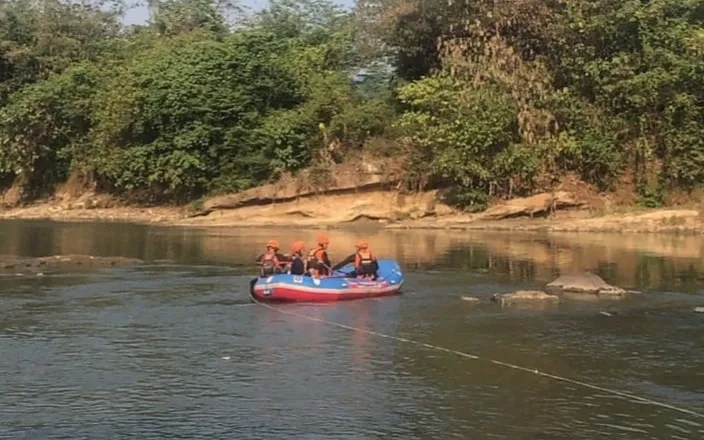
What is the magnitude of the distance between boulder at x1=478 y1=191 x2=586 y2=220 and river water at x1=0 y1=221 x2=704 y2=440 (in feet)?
49.6

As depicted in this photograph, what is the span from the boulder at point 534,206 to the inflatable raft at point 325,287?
21739 millimetres

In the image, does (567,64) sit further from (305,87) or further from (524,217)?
(305,87)

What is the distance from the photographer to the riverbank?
45.3 m

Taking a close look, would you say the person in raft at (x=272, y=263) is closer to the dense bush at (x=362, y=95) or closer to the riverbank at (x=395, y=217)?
the riverbank at (x=395, y=217)

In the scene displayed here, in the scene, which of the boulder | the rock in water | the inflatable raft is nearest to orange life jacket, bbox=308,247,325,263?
the inflatable raft

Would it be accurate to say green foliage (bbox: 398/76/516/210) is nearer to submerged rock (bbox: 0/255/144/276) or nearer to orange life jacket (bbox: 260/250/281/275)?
submerged rock (bbox: 0/255/144/276)

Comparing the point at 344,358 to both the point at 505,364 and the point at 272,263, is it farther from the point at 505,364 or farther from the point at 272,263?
the point at 272,263

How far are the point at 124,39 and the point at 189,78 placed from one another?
13.6 metres

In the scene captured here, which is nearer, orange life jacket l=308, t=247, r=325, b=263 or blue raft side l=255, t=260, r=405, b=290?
blue raft side l=255, t=260, r=405, b=290

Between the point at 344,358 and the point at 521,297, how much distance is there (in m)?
7.55

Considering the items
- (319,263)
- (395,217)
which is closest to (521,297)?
(319,263)

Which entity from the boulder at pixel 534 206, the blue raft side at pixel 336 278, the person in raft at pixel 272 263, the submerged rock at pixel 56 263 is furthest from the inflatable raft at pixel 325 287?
the boulder at pixel 534 206

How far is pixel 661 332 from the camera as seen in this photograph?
2120 cm

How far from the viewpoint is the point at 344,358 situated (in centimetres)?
1888
